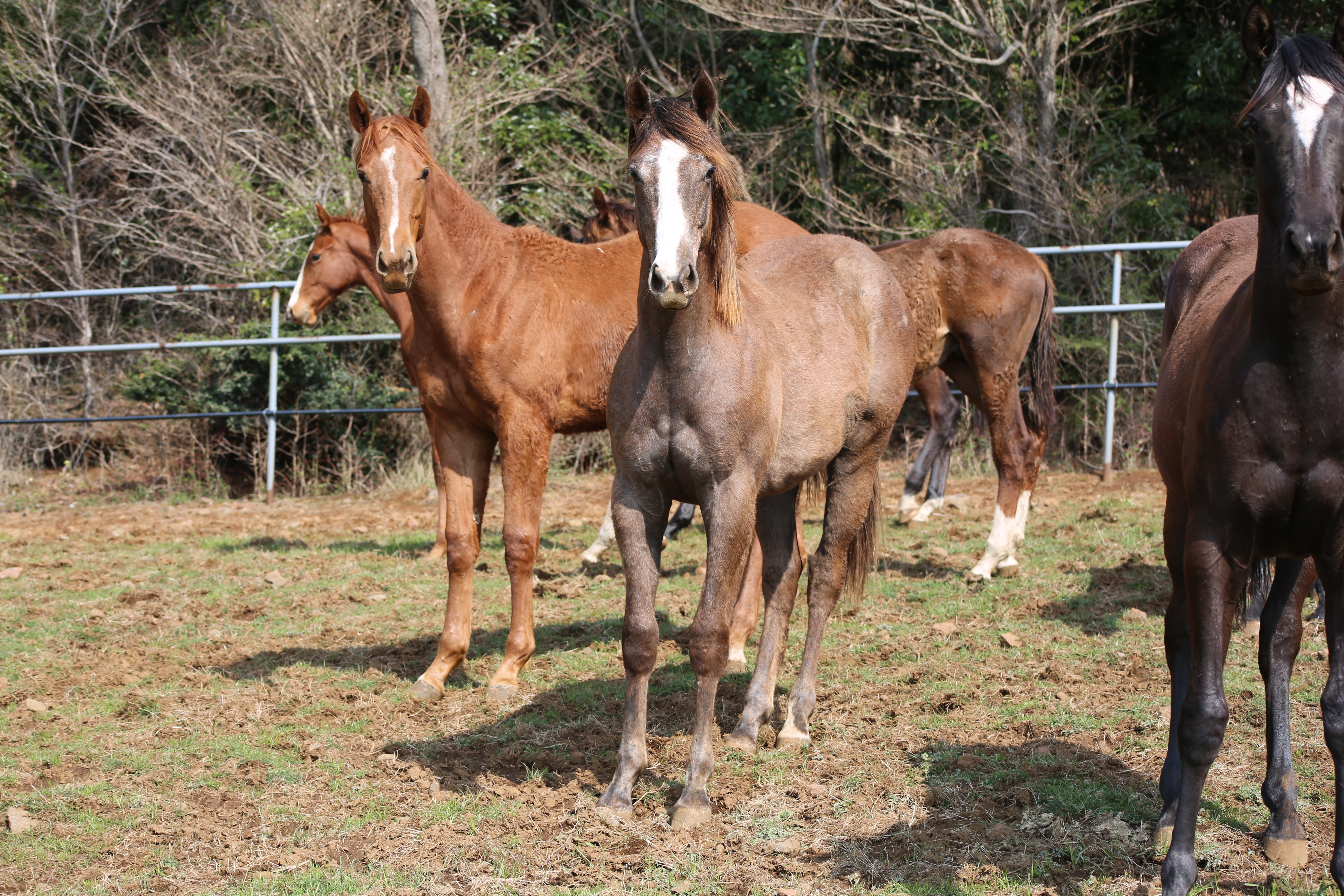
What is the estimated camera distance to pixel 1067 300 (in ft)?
39.7

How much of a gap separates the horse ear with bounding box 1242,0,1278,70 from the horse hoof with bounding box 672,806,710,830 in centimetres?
254

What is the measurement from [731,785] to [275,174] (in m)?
12.0

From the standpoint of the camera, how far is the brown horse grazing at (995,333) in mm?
6836

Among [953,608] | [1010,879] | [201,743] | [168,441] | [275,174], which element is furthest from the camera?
[275,174]

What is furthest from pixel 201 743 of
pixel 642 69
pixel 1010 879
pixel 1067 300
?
pixel 642 69

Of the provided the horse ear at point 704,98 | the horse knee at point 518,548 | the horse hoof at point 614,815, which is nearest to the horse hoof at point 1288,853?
the horse hoof at point 614,815

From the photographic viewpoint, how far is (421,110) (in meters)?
4.80

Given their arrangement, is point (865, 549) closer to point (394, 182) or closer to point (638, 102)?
point (638, 102)

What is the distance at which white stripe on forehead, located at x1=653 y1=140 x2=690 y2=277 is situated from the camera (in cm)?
303

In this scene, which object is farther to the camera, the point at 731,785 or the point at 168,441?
the point at 168,441

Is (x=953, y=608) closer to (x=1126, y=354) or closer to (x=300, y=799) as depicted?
(x=300, y=799)

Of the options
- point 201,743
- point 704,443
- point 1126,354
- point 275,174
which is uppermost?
point 275,174

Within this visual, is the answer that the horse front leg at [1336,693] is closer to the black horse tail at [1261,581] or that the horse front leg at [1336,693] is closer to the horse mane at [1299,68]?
the black horse tail at [1261,581]

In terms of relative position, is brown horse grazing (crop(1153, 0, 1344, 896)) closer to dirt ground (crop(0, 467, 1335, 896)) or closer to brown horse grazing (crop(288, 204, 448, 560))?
dirt ground (crop(0, 467, 1335, 896))
